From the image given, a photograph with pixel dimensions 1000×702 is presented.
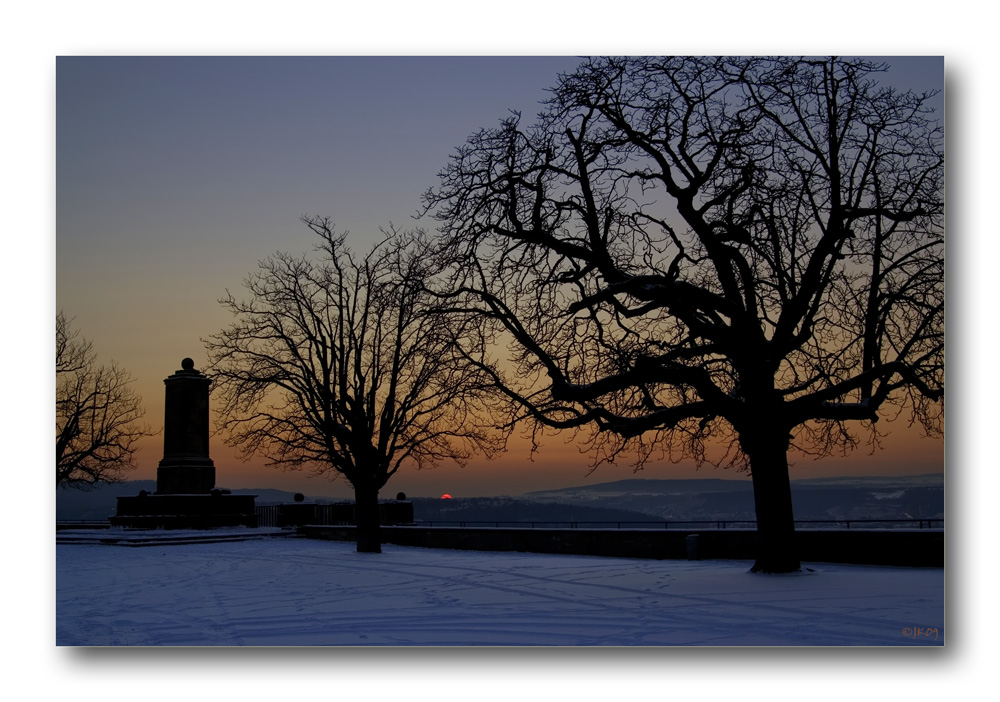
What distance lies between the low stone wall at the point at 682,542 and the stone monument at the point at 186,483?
29.7ft

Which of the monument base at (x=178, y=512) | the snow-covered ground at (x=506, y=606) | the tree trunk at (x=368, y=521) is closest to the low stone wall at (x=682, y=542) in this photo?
the snow-covered ground at (x=506, y=606)

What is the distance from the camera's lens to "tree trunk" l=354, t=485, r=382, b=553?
945 inches

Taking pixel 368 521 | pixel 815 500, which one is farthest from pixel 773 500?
pixel 368 521

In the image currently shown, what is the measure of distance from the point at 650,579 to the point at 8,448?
9699 millimetres

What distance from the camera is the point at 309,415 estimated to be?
23.9 metres

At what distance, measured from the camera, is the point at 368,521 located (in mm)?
24125

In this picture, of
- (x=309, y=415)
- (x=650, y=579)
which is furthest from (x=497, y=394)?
(x=309, y=415)

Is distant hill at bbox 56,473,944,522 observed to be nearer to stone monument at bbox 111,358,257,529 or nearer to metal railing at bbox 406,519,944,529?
metal railing at bbox 406,519,944,529

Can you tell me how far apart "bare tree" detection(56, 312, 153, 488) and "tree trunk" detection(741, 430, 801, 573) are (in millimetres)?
10117

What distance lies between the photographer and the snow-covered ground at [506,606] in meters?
10.4

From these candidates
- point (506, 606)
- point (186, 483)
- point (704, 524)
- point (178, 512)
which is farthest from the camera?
point (186, 483)

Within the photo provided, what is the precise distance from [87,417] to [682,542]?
1321 cm

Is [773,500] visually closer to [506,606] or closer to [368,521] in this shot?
[506,606]
